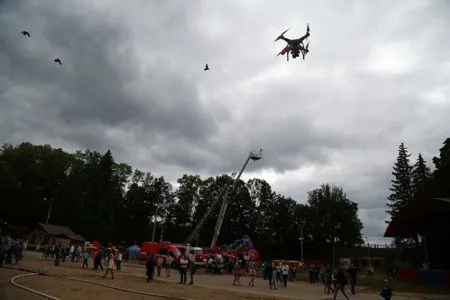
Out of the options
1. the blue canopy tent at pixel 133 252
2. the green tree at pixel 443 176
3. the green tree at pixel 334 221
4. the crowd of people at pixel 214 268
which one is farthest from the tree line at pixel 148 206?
the crowd of people at pixel 214 268

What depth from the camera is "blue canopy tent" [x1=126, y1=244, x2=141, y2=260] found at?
59594 mm

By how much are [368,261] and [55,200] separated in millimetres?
66879

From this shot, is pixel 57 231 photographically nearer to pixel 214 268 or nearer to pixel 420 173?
pixel 214 268

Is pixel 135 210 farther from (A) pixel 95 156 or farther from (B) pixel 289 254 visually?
(B) pixel 289 254

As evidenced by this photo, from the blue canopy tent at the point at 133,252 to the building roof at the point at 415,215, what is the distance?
3509 cm

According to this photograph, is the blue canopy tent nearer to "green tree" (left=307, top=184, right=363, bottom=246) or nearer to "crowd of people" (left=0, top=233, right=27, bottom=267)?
"crowd of people" (left=0, top=233, right=27, bottom=267)

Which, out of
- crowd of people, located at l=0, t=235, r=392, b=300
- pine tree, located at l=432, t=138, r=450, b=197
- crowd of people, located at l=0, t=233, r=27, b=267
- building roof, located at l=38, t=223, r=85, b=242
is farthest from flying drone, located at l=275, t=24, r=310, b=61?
building roof, located at l=38, t=223, r=85, b=242

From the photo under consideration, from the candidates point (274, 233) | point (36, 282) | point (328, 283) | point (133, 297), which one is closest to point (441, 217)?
point (328, 283)

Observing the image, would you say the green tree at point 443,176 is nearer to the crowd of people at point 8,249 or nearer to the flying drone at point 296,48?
the flying drone at point 296,48

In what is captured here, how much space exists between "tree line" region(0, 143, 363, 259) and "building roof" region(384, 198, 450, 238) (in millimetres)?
47023

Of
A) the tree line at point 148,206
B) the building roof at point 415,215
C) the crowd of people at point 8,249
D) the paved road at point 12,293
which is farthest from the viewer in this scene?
the tree line at point 148,206

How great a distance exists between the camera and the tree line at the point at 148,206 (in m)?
86.8

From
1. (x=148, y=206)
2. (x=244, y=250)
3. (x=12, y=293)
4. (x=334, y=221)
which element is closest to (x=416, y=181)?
(x=334, y=221)

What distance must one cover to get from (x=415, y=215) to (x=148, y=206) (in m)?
74.4
